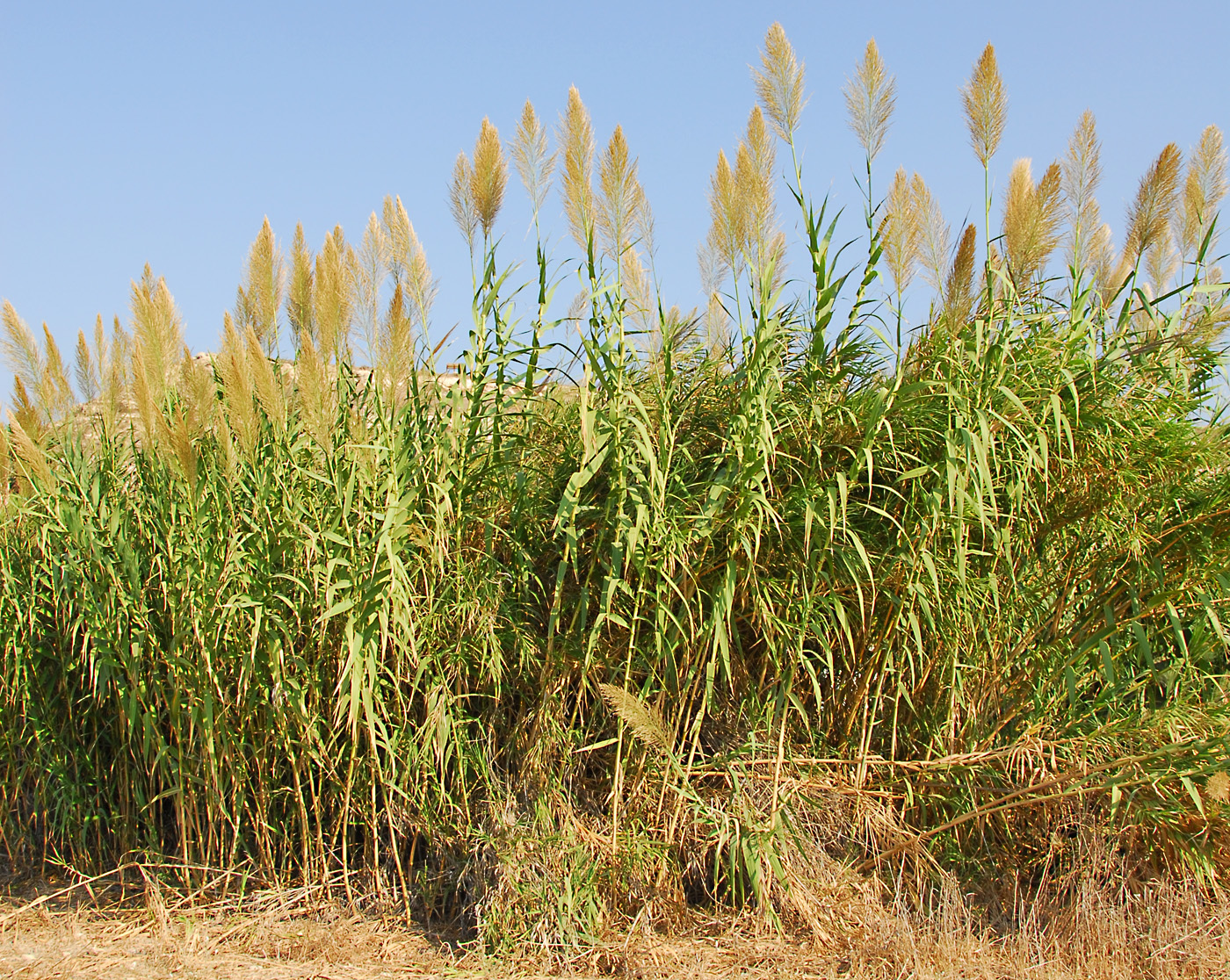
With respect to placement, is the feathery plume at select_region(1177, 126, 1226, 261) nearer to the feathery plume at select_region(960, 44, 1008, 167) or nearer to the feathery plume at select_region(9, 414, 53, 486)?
the feathery plume at select_region(960, 44, 1008, 167)

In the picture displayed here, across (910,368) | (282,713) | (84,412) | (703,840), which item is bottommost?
(703,840)

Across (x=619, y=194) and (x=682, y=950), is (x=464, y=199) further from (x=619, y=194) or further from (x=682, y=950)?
(x=682, y=950)

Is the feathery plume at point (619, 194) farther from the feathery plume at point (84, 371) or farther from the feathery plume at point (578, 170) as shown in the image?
the feathery plume at point (84, 371)

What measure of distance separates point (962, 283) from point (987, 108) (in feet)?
2.02

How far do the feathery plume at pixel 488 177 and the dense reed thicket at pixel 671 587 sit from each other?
0.5 inches

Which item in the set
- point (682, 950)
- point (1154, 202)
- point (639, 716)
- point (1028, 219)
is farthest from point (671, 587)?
point (1154, 202)

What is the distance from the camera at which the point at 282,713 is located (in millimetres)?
2797

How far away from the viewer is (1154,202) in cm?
332

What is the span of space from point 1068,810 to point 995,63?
2369 millimetres

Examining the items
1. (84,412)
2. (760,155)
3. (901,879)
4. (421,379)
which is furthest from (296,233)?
(901,879)

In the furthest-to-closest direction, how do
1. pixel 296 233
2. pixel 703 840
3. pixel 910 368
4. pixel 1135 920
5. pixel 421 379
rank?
pixel 296 233 → pixel 421 379 → pixel 910 368 → pixel 703 840 → pixel 1135 920

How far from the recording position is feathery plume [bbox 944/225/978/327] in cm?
298

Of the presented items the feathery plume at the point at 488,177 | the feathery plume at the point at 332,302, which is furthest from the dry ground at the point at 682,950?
the feathery plume at the point at 488,177

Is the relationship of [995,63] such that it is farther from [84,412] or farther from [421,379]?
[84,412]
